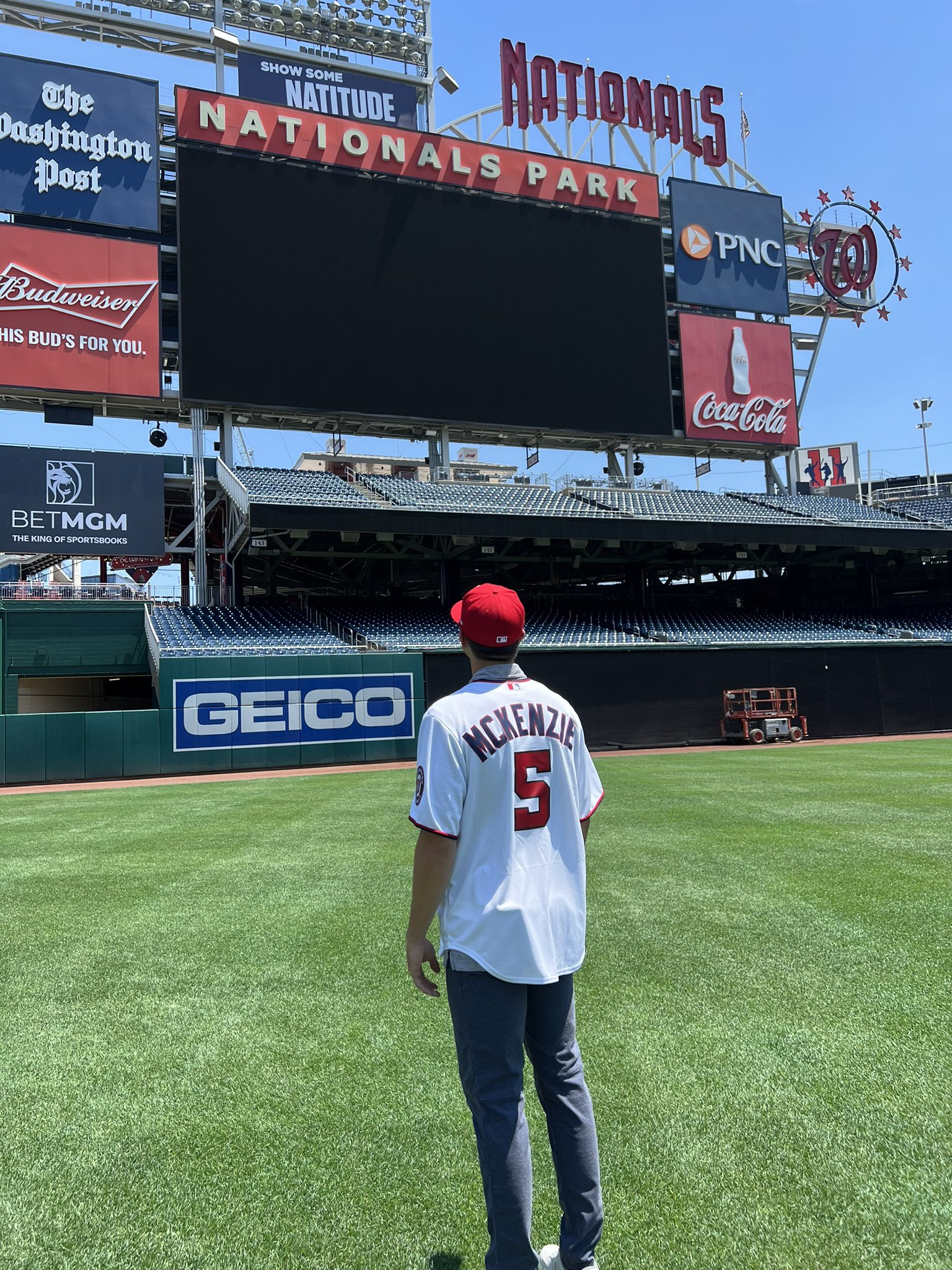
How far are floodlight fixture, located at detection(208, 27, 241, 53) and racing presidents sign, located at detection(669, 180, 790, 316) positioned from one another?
16739 millimetres

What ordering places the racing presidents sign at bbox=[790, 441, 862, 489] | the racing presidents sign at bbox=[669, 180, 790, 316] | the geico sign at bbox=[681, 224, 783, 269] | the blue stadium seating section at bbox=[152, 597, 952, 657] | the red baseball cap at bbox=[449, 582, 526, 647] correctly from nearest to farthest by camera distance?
the red baseball cap at bbox=[449, 582, 526, 647] < the blue stadium seating section at bbox=[152, 597, 952, 657] < the racing presidents sign at bbox=[669, 180, 790, 316] < the geico sign at bbox=[681, 224, 783, 269] < the racing presidents sign at bbox=[790, 441, 862, 489]

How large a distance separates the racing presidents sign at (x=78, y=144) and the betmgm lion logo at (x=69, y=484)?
25.4 feet

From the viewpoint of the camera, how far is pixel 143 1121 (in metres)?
3.48

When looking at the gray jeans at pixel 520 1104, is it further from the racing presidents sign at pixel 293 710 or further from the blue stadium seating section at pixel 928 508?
the blue stadium seating section at pixel 928 508

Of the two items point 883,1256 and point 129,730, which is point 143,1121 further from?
point 129,730

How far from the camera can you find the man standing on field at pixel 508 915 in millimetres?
2414

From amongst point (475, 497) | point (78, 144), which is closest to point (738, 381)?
point (475, 497)

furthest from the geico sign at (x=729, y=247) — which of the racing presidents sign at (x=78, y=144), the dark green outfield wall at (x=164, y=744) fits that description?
the dark green outfield wall at (x=164, y=744)

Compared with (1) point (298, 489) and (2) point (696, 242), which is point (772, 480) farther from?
(1) point (298, 489)

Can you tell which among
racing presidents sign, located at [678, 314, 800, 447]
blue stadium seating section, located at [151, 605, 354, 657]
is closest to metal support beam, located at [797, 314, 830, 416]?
racing presidents sign, located at [678, 314, 800, 447]

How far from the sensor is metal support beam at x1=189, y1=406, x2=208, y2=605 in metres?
27.7

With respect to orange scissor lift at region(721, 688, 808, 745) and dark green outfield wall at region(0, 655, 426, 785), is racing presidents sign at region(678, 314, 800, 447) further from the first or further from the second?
dark green outfield wall at region(0, 655, 426, 785)

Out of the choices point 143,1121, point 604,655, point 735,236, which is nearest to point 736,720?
point 604,655

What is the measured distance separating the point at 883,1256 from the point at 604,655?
24.7 meters
